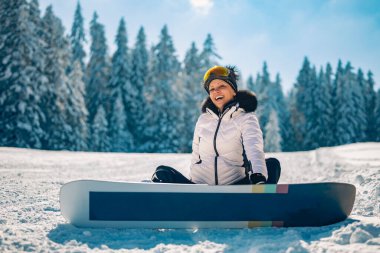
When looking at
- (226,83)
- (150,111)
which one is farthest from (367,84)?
(226,83)

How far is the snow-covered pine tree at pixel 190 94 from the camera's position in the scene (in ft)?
106

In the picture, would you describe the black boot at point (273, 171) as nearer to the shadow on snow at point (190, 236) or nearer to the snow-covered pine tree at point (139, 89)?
the shadow on snow at point (190, 236)

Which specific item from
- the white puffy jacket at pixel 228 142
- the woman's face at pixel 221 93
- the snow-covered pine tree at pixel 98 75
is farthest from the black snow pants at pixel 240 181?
the snow-covered pine tree at pixel 98 75

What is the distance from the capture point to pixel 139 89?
3338 centimetres

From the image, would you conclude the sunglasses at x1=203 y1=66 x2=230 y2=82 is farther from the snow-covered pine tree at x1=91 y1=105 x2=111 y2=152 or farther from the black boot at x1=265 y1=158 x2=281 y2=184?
the snow-covered pine tree at x1=91 y1=105 x2=111 y2=152

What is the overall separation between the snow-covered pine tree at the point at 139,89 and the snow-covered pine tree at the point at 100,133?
→ 3350 mm

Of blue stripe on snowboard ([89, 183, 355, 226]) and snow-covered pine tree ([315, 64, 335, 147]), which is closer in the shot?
blue stripe on snowboard ([89, 183, 355, 226])

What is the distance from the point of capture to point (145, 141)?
31547 millimetres

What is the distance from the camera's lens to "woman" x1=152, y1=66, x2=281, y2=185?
3312 millimetres

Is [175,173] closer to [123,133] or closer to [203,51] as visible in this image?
[123,133]

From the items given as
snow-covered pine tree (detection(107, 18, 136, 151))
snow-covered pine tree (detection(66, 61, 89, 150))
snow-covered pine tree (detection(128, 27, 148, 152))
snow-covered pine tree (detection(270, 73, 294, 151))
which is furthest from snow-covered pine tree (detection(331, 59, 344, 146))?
snow-covered pine tree (detection(66, 61, 89, 150))

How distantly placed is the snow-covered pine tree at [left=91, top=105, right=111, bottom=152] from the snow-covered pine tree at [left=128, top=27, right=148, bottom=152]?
3350mm

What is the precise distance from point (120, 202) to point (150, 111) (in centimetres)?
2860

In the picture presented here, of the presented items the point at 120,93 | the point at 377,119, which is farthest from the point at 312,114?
the point at 120,93
